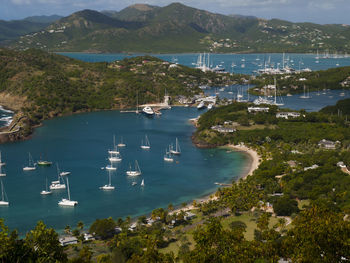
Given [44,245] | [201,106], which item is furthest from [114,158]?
[201,106]

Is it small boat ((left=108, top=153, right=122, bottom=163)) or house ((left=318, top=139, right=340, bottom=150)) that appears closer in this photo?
small boat ((left=108, top=153, right=122, bottom=163))

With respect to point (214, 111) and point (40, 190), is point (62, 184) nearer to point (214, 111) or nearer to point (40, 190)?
point (40, 190)

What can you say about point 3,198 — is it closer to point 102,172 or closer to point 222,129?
point 102,172

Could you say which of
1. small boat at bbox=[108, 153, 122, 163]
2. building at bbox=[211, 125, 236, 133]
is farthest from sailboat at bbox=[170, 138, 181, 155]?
small boat at bbox=[108, 153, 122, 163]

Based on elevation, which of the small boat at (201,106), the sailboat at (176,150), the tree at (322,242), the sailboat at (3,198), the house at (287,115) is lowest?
the sailboat at (3,198)

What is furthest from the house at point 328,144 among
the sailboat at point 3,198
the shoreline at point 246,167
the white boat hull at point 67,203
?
the sailboat at point 3,198

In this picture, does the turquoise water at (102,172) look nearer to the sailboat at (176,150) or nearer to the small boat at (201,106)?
the sailboat at (176,150)

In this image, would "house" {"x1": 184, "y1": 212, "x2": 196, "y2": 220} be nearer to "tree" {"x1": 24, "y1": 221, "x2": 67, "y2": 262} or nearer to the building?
"tree" {"x1": 24, "y1": 221, "x2": 67, "y2": 262}

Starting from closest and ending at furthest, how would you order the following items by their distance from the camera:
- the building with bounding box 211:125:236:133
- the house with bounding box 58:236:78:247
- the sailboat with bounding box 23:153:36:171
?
1. the house with bounding box 58:236:78:247
2. the sailboat with bounding box 23:153:36:171
3. the building with bounding box 211:125:236:133
